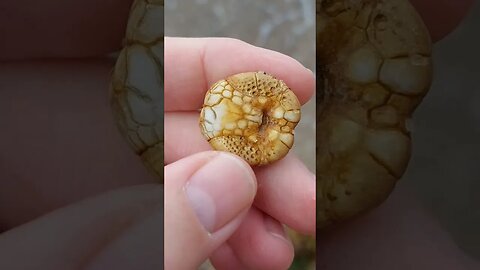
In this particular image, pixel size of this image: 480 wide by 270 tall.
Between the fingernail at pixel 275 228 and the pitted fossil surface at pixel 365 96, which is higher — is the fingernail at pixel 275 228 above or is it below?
below

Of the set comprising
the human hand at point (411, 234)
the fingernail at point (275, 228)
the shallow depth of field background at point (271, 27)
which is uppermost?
the shallow depth of field background at point (271, 27)

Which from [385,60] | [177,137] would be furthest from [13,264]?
[385,60]

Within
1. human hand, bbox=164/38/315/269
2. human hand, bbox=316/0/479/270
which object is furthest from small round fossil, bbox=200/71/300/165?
human hand, bbox=316/0/479/270

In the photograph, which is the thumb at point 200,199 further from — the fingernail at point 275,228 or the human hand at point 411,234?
the human hand at point 411,234

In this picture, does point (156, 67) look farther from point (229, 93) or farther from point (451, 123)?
point (451, 123)

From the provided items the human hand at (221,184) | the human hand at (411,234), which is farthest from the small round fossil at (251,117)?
the human hand at (411,234)

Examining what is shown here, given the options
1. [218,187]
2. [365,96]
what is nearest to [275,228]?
[218,187]

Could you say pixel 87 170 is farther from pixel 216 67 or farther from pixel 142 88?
pixel 216 67
